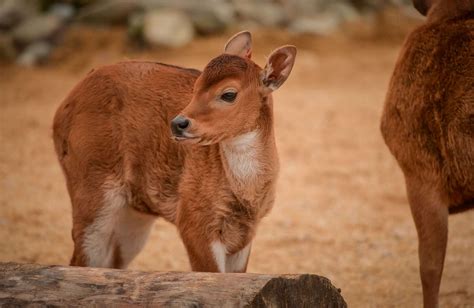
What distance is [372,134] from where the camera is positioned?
12.5 metres

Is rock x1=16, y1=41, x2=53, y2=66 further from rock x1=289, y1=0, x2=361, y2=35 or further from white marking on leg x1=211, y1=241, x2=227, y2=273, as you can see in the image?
white marking on leg x1=211, y1=241, x2=227, y2=273

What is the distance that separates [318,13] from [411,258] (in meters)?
10.3

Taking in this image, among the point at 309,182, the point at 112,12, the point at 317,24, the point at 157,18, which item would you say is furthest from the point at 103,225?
the point at 317,24

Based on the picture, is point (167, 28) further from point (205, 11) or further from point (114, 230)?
point (114, 230)

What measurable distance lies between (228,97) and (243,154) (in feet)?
1.38

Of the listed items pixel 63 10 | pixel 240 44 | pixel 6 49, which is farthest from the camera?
pixel 63 10

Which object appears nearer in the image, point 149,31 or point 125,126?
point 125,126

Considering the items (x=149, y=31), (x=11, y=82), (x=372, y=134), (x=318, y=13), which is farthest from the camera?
(x=318, y=13)

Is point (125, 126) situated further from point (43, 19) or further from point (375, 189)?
point (43, 19)

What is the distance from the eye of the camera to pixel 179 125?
18.1 ft

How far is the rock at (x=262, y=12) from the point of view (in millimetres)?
17453

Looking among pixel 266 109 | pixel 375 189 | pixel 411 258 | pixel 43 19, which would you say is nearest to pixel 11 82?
pixel 43 19

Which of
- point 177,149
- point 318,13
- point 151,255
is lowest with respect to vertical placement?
point 318,13

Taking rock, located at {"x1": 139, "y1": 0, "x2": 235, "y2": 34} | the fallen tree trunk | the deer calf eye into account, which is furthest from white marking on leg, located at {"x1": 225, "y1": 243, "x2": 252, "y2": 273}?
rock, located at {"x1": 139, "y1": 0, "x2": 235, "y2": 34}
